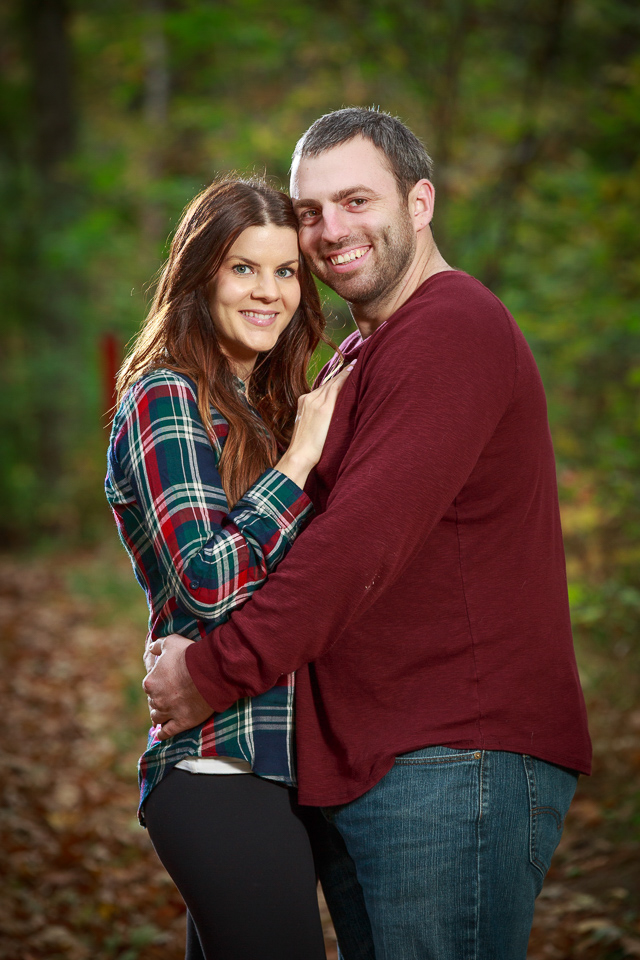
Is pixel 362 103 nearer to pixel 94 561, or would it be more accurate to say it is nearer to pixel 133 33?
pixel 133 33

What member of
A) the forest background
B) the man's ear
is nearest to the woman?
the man's ear

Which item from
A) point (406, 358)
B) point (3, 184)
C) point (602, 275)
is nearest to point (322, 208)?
point (406, 358)

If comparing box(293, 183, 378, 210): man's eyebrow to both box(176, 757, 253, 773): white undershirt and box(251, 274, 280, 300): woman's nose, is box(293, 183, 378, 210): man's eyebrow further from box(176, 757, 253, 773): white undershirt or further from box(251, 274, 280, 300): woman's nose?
box(176, 757, 253, 773): white undershirt

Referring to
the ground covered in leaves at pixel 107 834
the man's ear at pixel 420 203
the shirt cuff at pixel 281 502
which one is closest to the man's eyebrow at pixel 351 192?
the man's ear at pixel 420 203

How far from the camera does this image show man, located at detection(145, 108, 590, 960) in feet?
5.57

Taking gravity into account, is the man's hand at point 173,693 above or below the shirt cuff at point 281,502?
below

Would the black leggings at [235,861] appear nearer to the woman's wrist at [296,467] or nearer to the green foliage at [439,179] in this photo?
the woman's wrist at [296,467]

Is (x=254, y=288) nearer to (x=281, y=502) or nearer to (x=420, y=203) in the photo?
(x=420, y=203)

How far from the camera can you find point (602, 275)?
6457 mm

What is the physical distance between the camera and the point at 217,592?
185cm

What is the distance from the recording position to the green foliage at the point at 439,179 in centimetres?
620

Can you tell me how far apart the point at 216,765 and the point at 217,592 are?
42 centimetres

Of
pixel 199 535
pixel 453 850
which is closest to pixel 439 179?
pixel 199 535

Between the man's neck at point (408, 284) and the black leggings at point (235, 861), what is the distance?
1211mm
